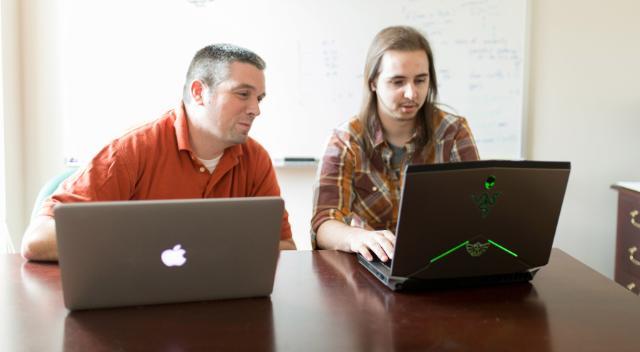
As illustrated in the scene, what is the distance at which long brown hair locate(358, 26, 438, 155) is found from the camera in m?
1.95

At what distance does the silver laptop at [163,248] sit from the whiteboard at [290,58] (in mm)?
1811

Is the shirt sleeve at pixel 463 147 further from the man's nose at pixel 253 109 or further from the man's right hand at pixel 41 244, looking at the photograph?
the man's right hand at pixel 41 244

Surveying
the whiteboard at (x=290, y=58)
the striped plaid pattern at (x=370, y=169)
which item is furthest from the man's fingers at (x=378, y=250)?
the whiteboard at (x=290, y=58)

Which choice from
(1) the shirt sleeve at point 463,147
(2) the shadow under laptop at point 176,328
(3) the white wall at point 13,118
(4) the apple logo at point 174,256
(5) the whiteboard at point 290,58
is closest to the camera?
(2) the shadow under laptop at point 176,328

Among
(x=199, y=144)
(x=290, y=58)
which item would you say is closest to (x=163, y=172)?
(x=199, y=144)

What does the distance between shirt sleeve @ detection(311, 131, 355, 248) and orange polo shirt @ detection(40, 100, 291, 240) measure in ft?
0.40

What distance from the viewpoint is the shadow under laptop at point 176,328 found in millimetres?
947

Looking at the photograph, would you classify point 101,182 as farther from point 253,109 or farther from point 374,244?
point 374,244

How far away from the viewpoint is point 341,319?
3.51 feet

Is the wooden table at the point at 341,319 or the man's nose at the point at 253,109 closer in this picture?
the wooden table at the point at 341,319

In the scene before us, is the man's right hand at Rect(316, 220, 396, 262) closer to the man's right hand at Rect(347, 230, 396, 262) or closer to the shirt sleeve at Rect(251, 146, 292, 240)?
the man's right hand at Rect(347, 230, 396, 262)

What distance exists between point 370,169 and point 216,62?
566 millimetres

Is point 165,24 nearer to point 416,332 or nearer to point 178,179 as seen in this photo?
point 178,179

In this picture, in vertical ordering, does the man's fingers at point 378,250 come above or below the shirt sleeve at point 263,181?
below
